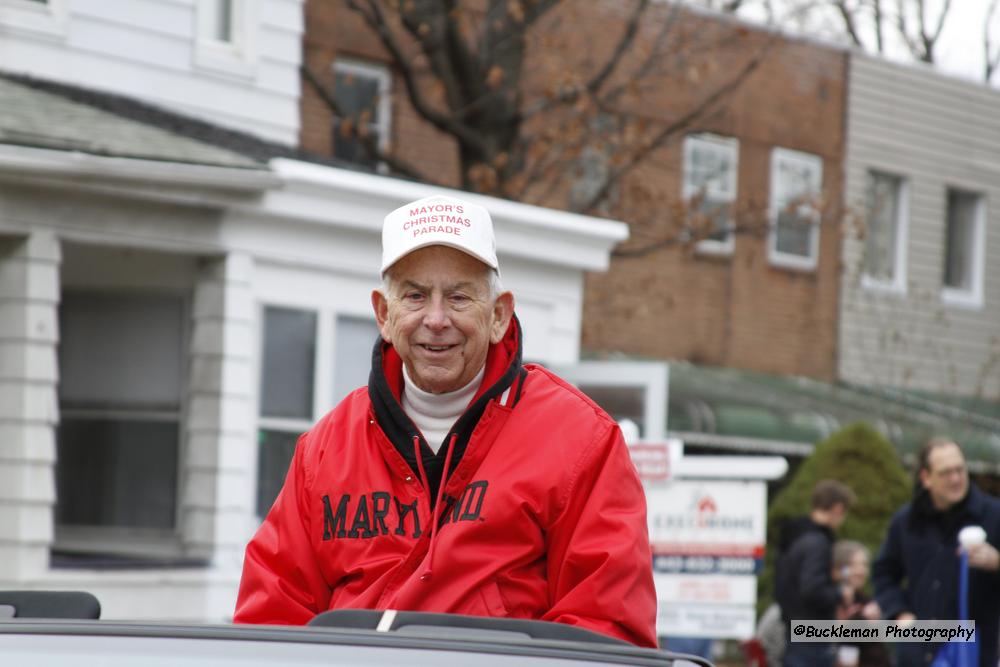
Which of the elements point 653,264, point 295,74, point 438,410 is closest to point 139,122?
point 295,74

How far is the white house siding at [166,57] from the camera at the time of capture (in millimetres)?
11523

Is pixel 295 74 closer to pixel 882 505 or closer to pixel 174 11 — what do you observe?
pixel 174 11

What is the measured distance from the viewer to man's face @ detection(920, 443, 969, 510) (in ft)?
29.1

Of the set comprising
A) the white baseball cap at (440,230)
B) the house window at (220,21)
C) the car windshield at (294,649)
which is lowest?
the car windshield at (294,649)

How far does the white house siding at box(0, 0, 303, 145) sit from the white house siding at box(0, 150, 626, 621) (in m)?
1.42

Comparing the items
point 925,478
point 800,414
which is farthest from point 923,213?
point 925,478

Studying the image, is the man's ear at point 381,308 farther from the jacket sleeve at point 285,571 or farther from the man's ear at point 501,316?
the jacket sleeve at point 285,571

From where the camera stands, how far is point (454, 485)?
148 inches

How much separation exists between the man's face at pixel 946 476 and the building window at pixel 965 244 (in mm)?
16471

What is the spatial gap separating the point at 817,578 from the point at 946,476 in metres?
2.46

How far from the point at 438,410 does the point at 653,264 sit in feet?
57.7

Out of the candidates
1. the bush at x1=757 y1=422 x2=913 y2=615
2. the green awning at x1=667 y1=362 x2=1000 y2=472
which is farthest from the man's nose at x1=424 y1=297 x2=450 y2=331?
the green awning at x1=667 y1=362 x2=1000 y2=472

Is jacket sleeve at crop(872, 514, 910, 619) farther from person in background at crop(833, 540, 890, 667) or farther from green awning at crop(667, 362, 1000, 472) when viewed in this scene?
green awning at crop(667, 362, 1000, 472)

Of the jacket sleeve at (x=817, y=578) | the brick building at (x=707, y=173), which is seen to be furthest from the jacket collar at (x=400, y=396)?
the brick building at (x=707, y=173)
